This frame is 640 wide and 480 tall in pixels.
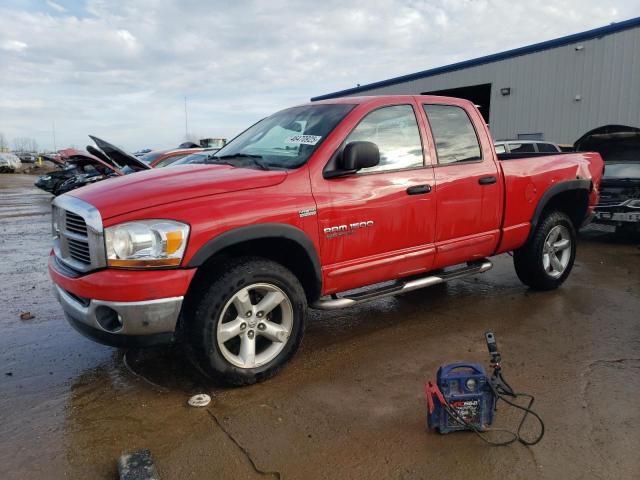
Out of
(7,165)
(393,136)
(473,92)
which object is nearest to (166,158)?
(393,136)

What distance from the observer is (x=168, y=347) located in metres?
4.02

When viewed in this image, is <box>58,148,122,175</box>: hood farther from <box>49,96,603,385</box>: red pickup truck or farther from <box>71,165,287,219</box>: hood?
<box>71,165,287,219</box>: hood

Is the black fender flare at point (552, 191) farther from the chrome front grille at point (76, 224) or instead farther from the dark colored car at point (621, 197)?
the chrome front grille at point (76, 224)

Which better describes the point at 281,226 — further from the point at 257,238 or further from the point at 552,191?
the point at 552,191

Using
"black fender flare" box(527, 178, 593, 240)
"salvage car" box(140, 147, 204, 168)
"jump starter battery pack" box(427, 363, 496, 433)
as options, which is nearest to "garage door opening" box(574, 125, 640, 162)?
"black fender flare" box(527, 178, 593, 240)

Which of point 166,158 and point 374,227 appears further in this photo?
point 166,158

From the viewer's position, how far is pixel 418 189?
3979mm

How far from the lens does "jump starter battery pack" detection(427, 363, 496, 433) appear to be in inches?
108

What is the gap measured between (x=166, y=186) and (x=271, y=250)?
0.81 m

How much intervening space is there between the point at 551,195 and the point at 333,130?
2573 mm

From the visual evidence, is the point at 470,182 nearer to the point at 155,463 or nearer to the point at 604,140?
the point at 155,463

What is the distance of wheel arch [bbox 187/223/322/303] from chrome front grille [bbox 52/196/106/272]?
0.54m

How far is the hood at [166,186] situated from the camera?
119 inches

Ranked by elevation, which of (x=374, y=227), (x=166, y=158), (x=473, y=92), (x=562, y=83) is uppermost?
(x=473, y=92)
